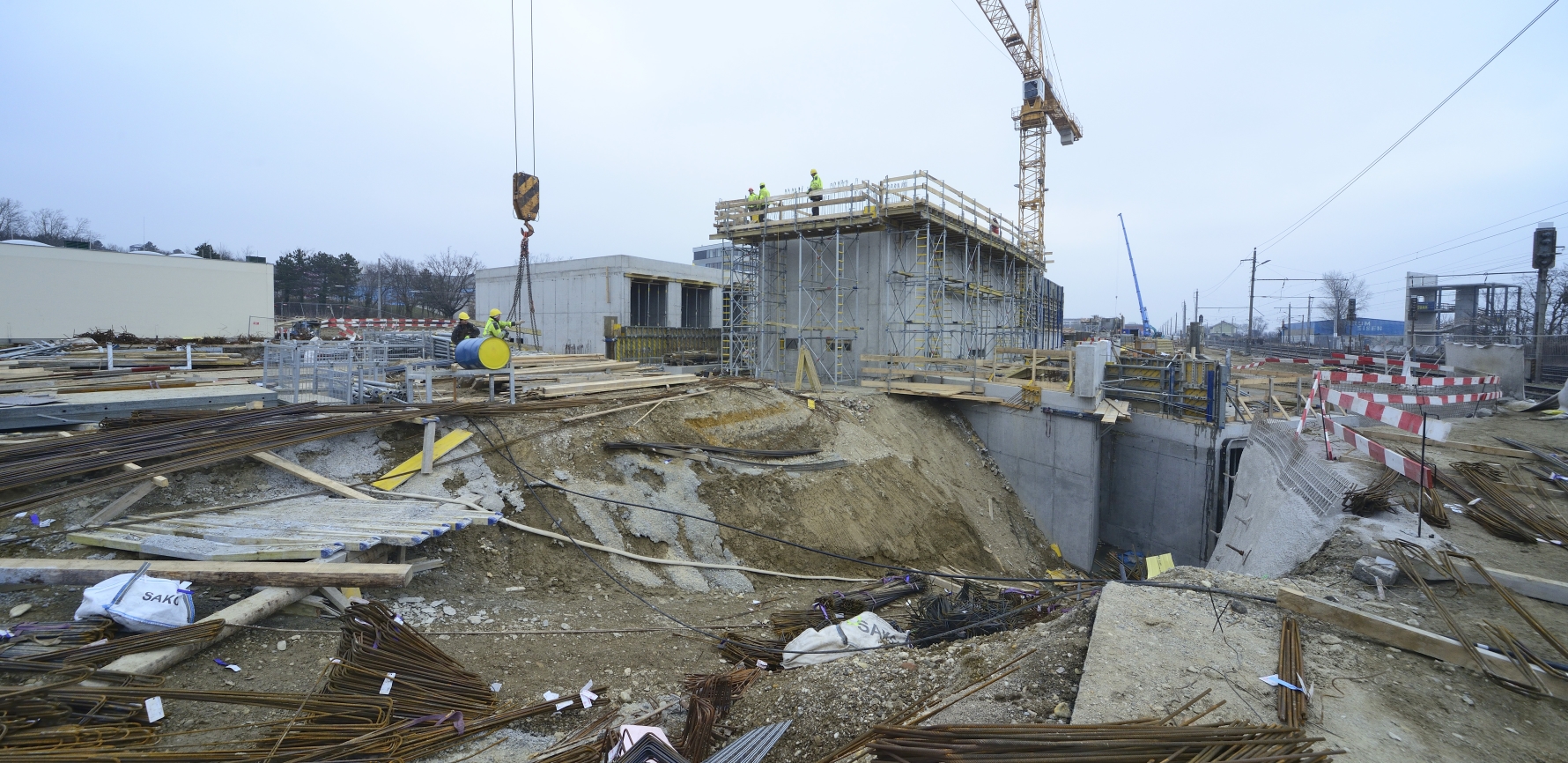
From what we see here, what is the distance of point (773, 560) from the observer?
366 inches

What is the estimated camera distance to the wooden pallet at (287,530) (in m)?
5.50

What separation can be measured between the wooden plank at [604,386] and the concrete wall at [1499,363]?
1833 centimetres

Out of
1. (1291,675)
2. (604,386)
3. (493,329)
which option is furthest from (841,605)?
(493,329)

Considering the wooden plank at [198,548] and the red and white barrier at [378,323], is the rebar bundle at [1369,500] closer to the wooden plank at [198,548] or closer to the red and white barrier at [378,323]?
→ the wooden plank at [198,548]

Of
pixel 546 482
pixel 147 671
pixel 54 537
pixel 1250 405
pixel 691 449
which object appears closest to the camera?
pixel 147 671

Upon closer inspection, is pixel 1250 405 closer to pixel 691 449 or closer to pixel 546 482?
pixel 691 449

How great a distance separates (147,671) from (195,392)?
740cm

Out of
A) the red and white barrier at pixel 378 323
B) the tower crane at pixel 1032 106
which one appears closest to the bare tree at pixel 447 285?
the red and white barrier at pixel 378 323

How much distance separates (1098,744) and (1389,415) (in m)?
7.72

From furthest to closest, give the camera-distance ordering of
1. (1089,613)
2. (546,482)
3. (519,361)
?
(519,361) → (546,482) → (1089,613)

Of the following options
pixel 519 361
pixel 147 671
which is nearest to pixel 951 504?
pixel 519 361

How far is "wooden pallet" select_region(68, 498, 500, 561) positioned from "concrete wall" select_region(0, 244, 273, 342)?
93.2 ft

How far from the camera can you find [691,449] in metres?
10.3

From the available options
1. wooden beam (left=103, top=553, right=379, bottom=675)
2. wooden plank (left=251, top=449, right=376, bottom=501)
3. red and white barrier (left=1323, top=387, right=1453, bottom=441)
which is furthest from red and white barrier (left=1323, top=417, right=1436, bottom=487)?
wooden plank (left=251, top=449, right=376, bottom=501)
